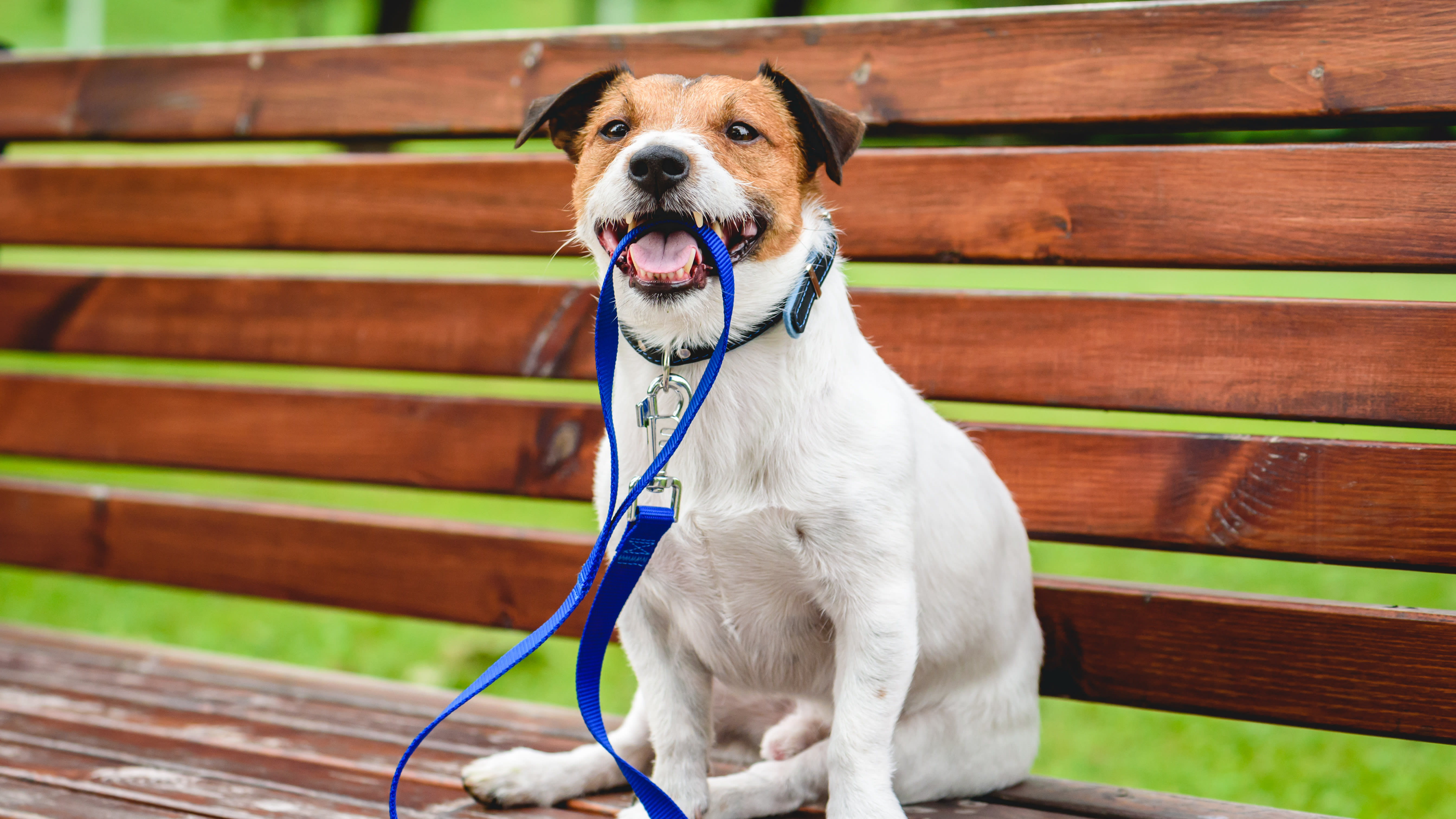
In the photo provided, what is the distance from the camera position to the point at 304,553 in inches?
105

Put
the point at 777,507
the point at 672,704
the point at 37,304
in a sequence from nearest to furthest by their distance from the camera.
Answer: the point at 777,507 → the point at 672,704 → the point at 37,304

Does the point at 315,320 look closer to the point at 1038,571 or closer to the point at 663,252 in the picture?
the point at 663,252

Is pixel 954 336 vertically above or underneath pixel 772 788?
above

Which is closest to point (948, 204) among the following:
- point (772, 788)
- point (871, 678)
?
point (871, 678)

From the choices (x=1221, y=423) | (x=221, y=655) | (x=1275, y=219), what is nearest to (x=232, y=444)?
(x=221, y=655)

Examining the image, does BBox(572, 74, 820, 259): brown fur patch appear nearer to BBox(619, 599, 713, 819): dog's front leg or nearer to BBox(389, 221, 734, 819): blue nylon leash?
BBox(389, 221, 734, 819): blue nylon leash

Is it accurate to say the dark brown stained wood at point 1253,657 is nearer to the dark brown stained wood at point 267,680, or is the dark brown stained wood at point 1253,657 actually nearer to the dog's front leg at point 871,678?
the dog's front leg at point 871,678

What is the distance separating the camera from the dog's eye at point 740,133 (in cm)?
155

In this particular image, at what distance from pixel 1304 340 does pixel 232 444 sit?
247 cm

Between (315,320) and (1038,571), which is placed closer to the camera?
(315,320)

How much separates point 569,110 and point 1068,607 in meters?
1.30

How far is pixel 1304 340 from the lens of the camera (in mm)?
1899

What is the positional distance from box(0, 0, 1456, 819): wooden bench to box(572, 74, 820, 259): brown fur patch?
0.63 m

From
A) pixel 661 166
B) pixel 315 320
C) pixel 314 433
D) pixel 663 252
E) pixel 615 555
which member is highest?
pixel 661 166
